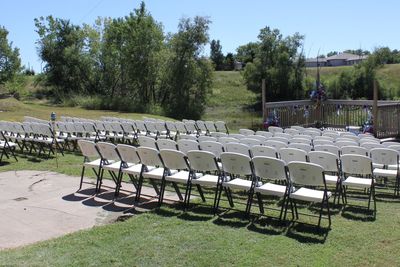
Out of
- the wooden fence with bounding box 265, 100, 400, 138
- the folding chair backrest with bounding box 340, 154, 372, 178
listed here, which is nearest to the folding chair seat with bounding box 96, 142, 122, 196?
the folding chair backrest with bounding box 340, 154, 372, 178

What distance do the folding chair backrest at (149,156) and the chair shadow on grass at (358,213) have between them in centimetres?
255

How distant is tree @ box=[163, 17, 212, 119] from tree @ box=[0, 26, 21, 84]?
13598 millimetres

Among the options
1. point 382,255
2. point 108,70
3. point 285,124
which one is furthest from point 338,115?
point 108,70

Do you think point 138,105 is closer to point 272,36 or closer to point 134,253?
point 272,36

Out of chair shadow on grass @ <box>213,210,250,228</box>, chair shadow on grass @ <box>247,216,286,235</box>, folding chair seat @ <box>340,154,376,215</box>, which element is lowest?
chair shadow on grass @ <box>247,216,286,235</box>

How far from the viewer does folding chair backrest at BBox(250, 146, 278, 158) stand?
701cm

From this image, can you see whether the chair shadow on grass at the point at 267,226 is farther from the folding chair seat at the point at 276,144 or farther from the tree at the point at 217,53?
the tree at the point at 217,53

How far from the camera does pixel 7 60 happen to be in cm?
3694

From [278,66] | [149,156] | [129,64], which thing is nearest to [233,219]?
[149,156]

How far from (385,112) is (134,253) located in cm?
1301

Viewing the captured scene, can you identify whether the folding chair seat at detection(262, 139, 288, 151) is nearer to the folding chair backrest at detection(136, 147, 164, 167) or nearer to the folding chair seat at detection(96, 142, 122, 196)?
the folding chair backrest at detection(136, 147, 164, 167)

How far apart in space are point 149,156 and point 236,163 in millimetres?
1308

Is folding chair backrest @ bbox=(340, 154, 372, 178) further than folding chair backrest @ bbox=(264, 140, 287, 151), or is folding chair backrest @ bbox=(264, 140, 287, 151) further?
folding chair backrest @ bbox=(264, 140, 287, 151)

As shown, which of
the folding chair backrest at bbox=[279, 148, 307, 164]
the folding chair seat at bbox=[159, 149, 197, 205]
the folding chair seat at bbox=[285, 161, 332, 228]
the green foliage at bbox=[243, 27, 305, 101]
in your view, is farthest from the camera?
the green foliage at bbox=[243, 27, 305, 101]
